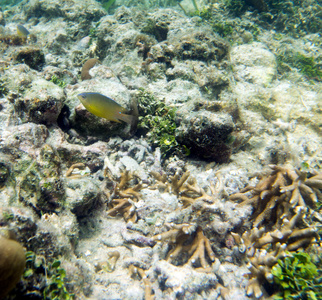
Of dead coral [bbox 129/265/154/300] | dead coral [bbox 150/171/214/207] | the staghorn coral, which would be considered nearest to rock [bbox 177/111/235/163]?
dead coral [bbox 150/171/214/207]

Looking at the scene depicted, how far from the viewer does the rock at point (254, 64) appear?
6434 mm

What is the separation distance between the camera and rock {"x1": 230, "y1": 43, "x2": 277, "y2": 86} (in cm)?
643

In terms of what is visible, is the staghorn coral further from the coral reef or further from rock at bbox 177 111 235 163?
the coral reef

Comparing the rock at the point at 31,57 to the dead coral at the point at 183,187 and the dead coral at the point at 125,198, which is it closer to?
the dead coral at the point at 125,198

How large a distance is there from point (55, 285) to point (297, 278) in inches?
96.9

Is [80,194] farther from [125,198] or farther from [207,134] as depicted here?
[207,134]

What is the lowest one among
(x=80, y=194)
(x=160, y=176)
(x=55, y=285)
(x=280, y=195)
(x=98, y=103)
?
(x=160, y=176)

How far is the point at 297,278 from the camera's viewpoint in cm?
198

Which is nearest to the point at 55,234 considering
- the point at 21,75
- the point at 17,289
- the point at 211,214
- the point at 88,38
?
the point at 17,289

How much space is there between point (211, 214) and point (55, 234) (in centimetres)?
198

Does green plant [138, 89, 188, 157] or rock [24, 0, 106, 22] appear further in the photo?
rock [24, 0, 106, 22]

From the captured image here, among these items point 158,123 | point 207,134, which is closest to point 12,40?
point 158,123

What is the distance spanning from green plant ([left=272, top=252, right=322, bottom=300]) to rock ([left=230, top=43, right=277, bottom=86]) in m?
5.79

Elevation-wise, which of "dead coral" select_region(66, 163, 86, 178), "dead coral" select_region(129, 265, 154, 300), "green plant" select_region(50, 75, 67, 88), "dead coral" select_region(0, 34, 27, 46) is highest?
"green plant" select_region(50, 75, 67, 88)
